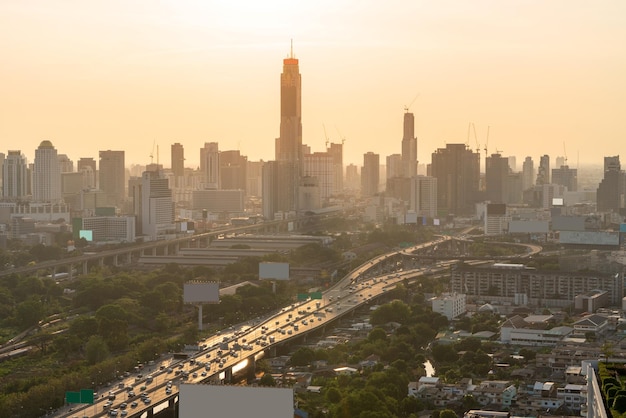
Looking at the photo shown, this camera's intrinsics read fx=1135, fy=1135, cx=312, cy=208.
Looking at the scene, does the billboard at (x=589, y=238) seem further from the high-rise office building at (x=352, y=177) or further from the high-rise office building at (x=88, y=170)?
the high-rise office building at (x=352, y=177)

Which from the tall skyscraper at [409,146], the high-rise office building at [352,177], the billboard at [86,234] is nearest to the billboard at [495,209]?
the billboard at [86,234]

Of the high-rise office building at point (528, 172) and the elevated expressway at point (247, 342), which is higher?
the high-rise office building at point (528, 172)

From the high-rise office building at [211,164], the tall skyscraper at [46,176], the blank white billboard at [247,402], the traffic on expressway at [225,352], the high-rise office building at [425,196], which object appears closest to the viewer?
the blank white billboard at [247,402]

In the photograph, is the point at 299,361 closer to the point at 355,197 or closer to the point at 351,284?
the point at 351,284

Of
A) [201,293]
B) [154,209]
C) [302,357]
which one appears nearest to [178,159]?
[154,209]

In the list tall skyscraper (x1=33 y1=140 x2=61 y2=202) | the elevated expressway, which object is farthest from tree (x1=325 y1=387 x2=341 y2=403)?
tall skyscraper (x1=33 y1=140 x2=61 y2=202)

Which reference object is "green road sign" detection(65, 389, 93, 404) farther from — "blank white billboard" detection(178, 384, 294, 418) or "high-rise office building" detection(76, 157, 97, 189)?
"high-rise office building" detection(76, 157, 97, 189)

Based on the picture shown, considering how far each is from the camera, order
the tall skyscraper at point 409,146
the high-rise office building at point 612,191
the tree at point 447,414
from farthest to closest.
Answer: the tall skyscraper at point 409,146, the high-rise office building at point 612,191, the tree at point 447,414
